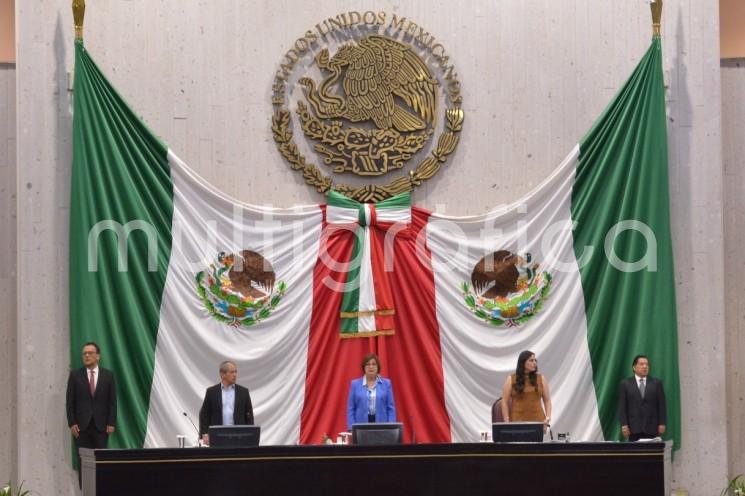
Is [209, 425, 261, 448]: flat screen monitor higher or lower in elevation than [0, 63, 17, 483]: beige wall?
lower

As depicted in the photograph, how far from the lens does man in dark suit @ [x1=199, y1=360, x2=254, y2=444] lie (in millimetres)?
9648

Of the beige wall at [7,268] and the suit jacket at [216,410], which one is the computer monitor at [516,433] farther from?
the beige wall at [7,268]

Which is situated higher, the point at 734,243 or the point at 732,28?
the point at 732,28

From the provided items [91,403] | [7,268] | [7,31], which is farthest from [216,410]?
[7,31]

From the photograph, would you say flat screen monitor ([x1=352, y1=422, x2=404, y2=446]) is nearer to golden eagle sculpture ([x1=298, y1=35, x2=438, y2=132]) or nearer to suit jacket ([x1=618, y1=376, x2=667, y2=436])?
suit jacket ([x1=618, y1=376, x2=667, y2=436])

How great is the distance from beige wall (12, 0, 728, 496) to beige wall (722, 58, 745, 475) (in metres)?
0.47

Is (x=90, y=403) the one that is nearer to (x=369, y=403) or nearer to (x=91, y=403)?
(x=91, y=403)

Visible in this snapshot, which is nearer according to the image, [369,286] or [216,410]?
[216,410]

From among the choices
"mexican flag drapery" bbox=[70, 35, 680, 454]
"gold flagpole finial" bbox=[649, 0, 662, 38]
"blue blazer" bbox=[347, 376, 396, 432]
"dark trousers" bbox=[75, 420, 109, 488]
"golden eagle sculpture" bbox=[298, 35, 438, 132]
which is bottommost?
"dark trousers" bbox=[75, 420, 109, 488]

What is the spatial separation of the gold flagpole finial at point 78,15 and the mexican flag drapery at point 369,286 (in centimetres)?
23

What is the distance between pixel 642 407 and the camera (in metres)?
10.1

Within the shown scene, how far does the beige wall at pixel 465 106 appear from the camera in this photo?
34.3 feet

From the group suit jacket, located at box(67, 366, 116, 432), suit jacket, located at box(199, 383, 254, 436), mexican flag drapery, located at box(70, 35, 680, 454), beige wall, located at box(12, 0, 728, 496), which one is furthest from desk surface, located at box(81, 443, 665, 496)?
beige wall, located at box(12, 0, 728, 496)

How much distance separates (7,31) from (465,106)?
445cm
